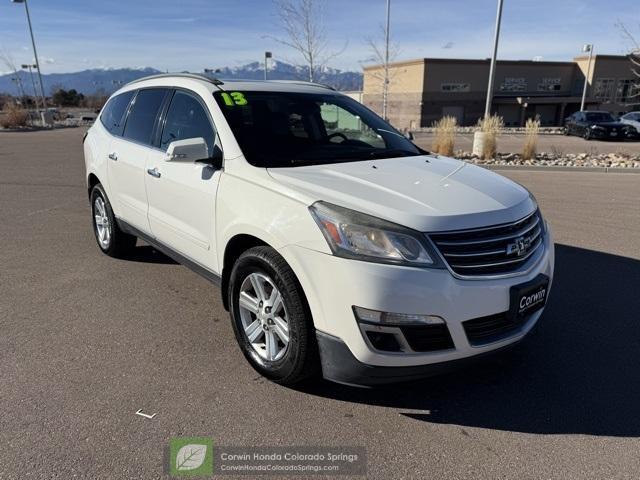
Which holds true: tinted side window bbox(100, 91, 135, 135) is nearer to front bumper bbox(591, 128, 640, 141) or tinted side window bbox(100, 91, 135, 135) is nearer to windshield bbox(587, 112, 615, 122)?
front bumper bbox(591, 128, 640, 141)

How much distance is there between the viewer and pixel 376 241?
8.32 feet

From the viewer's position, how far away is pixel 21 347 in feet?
11.7

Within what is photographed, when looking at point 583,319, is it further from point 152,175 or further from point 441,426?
point 152,175

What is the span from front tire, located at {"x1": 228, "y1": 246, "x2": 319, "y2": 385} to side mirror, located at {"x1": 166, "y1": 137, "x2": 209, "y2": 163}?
808 millimetres

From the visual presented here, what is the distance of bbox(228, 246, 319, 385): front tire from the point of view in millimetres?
2764

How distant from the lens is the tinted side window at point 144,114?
439 cm

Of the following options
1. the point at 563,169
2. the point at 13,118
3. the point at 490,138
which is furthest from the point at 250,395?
the point at 13,118

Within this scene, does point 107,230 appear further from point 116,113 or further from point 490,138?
point 490,138

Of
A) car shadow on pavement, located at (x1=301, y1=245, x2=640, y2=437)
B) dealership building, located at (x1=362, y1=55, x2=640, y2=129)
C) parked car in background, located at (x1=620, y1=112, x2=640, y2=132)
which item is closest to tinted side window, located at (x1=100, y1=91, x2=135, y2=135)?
car shadow on pavement, located at (x1=301, y1=245, x2=640, y2=437)

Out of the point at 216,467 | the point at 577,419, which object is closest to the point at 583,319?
the point at 577,419

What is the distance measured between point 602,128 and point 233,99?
1053 inches

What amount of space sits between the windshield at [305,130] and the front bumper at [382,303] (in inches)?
39.2
